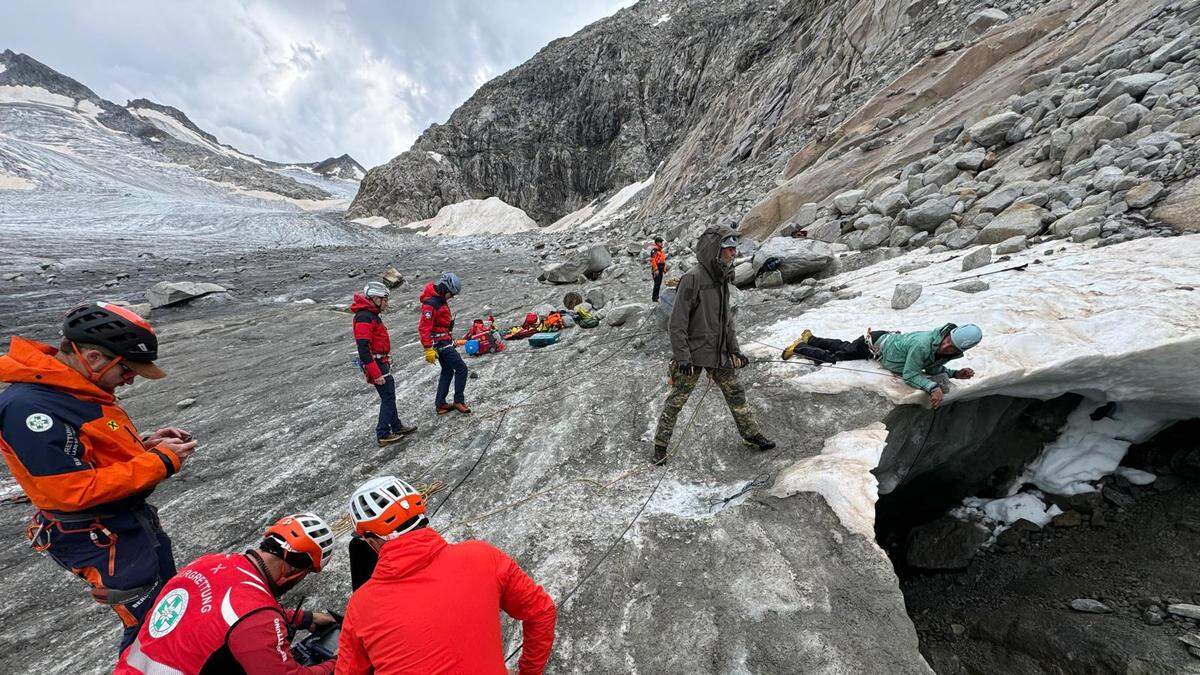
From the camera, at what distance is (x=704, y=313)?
190 inches

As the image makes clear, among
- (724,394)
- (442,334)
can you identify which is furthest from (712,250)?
(442,334)

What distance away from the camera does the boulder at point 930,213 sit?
372 inches

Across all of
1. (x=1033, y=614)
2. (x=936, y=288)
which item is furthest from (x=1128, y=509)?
(x=936, y=288)

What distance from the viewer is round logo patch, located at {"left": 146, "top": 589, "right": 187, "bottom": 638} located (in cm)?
217

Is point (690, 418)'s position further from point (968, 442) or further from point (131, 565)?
point (131, 565)

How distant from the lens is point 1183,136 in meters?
7.12

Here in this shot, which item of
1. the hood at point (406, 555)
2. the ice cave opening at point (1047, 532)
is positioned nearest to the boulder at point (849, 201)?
the ice cave opening at point (1047, 532)

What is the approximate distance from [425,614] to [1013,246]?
9607 mm

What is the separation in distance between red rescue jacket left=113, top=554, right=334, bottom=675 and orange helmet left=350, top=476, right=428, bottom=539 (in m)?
0.64

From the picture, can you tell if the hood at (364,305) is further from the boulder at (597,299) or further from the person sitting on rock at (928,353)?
the boulder at (597,299)

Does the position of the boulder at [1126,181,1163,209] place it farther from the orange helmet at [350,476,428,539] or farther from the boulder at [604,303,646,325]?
the orange helmet at [350,476,428,539]

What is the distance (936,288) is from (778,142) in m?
19.9

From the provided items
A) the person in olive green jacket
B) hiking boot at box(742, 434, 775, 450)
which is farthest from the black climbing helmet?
hiking boot at box(742, 434, 775, 450)

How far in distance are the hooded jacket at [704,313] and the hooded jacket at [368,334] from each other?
3717mm
